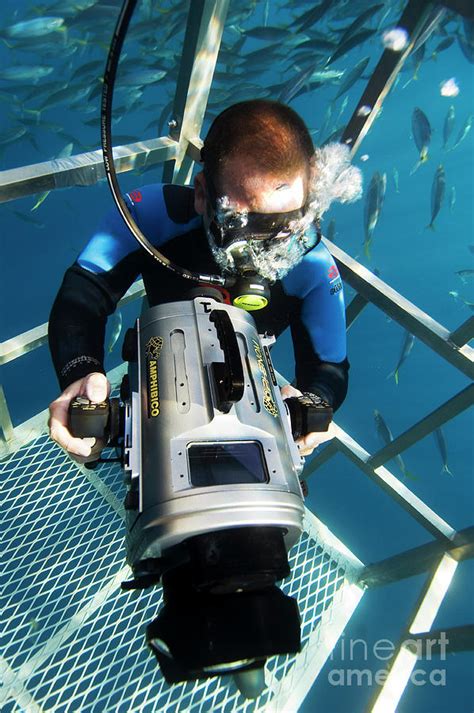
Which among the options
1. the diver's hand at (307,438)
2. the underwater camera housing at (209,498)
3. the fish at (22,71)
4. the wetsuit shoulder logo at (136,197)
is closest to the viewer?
the underwater camera housing at (209,498)

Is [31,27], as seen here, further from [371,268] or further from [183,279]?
[371,268]

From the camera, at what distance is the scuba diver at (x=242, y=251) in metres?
Result: 1.24

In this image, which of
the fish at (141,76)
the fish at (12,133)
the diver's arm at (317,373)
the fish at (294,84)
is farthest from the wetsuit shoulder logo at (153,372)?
the fish at (12,133)

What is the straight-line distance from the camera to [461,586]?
537 inches

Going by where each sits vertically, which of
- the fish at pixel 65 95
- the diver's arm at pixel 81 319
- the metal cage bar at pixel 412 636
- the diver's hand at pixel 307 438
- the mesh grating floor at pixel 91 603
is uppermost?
the fish at pixel 65 95

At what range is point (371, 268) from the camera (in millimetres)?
21516

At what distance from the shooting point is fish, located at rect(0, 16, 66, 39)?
5.16 m

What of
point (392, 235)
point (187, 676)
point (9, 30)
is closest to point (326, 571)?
point (187, 676)

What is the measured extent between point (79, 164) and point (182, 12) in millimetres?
4966

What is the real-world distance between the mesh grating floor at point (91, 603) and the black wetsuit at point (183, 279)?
1304mm

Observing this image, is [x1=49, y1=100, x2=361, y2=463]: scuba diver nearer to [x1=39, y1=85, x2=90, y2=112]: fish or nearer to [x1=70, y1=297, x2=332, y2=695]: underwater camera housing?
[x1=70, y1=297, x2=332, y2=695]: underwater camera housing

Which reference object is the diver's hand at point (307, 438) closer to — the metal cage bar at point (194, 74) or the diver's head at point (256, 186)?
the diver's head at point (256, 186)

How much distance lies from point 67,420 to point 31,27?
20.5ft

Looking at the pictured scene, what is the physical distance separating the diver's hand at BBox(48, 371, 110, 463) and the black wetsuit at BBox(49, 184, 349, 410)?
0.48m
